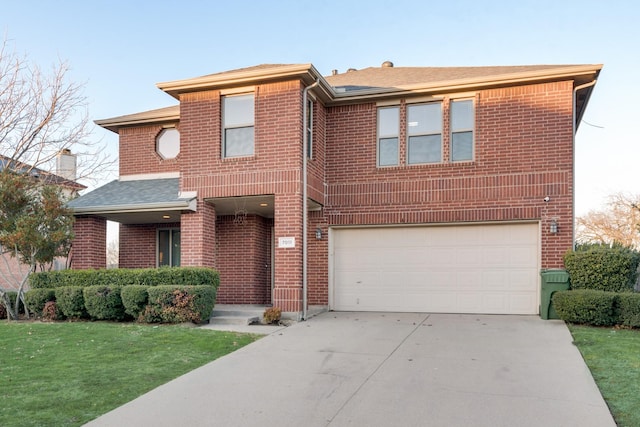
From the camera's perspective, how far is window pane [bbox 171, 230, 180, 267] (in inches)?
555

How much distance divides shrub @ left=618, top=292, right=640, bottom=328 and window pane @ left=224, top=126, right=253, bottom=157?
8.15 m

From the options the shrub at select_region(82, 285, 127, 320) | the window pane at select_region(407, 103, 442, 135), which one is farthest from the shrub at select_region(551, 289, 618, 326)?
the shrub at select_region(82, 285, 127, 320)

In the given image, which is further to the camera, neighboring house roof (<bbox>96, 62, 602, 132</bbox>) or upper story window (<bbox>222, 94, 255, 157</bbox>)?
upper story window (<bbox>222, 94, 255, 157</bbox>)

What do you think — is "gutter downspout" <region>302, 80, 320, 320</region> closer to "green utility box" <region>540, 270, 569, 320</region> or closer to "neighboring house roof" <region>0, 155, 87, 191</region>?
"green utility box" <region>540, 270, 569, 320</region>

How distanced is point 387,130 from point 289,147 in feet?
8.89

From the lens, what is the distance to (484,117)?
11.5 meters

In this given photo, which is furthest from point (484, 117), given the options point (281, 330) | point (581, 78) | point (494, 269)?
point (281, 330)

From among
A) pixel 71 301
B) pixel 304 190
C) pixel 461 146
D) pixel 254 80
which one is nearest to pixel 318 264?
pixel 304 190

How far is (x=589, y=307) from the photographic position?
30.3 ft

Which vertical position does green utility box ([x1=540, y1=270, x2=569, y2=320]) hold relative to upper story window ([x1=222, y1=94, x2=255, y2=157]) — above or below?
below

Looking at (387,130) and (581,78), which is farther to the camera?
(387,130)

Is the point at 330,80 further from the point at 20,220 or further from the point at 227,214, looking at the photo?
the point at 20,220

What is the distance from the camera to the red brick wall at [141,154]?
46.5ft

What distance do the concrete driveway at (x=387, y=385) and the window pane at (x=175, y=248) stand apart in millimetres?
6213
